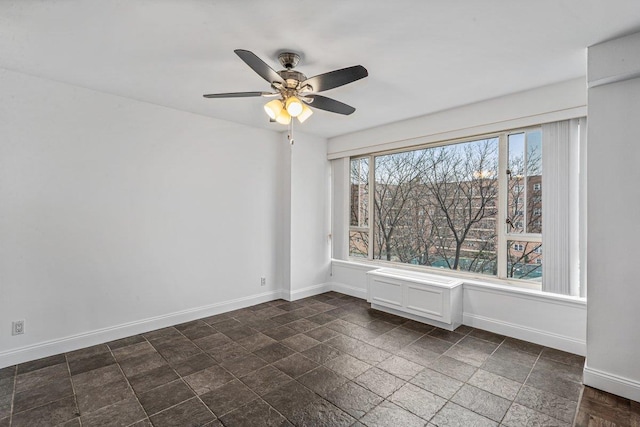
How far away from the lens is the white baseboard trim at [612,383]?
2232mm

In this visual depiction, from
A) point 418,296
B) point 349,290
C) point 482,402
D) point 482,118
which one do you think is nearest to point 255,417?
point 482,402

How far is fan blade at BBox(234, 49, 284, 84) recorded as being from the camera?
1858mm

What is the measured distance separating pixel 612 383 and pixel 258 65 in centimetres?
345

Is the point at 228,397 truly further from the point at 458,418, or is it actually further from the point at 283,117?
the point at 283,117

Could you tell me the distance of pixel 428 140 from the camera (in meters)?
4.01

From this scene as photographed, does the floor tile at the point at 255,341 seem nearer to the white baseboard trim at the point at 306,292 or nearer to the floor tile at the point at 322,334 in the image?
the floor tile at the point at 322,334

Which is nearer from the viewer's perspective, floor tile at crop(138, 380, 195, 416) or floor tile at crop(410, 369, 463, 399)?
floor tile at crop(138, 380, 195, 416)

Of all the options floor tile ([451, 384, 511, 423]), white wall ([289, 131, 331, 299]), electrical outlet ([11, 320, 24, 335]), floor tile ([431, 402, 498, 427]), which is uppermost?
white wall ([289, 131, 331, 299])

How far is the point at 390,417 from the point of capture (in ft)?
6.79

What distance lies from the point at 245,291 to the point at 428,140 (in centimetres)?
327

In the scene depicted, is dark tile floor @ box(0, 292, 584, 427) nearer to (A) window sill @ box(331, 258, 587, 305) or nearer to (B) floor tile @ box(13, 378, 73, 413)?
(B) floor tile @ box(13, 378, 73, 413)

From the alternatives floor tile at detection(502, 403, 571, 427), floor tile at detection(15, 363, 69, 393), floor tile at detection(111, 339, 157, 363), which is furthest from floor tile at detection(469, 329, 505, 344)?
floor tile at detection(15, 363, 69, 393)

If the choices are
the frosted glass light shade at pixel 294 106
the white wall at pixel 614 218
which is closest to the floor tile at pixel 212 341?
the frosted glass light shade at pixel 294 106

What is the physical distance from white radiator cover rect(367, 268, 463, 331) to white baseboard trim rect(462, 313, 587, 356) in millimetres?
182
